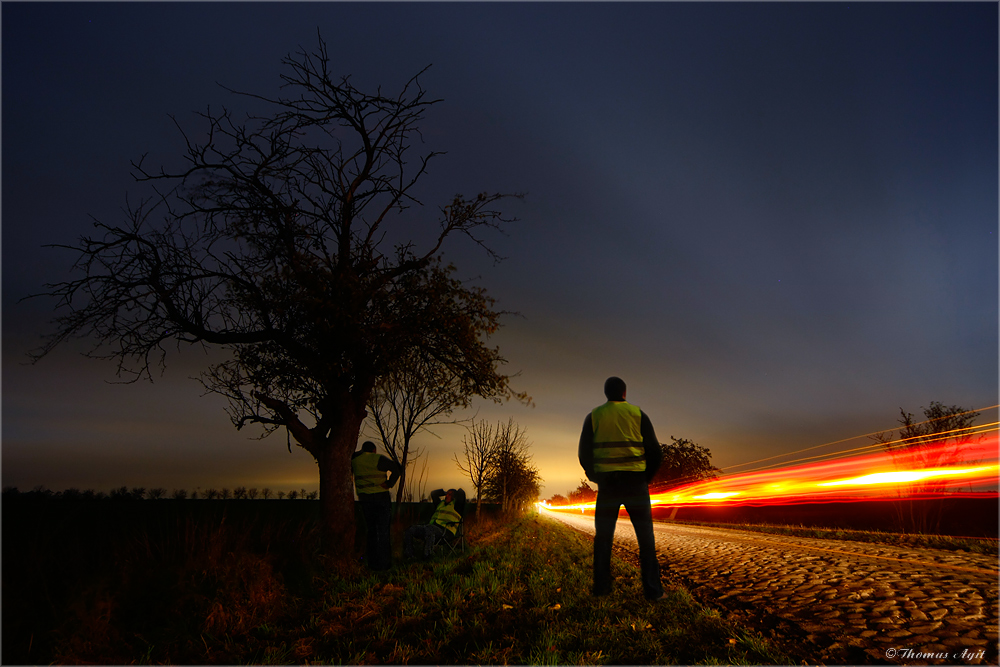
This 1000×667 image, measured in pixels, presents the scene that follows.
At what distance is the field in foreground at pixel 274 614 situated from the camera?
11.8 feet

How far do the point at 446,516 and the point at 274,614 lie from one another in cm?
510

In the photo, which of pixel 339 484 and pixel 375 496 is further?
pixel 339 484

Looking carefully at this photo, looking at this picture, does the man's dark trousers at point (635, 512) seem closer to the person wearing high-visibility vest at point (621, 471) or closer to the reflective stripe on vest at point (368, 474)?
the person wearing high-visibility vest at point (621, 471)

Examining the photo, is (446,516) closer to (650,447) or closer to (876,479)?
(650,447)

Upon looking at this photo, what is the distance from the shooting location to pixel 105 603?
397cm

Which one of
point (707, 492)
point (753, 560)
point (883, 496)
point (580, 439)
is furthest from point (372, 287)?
point (707, 492)

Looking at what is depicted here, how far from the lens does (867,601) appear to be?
14.8 feet

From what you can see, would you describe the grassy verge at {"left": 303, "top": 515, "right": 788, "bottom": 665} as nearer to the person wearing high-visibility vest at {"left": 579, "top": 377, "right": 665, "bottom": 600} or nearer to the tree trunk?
the person wearing high-visibility vest at {"left": 579, "top": 377, "right": 665, "bottom": 600}

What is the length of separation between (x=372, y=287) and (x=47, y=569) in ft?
19.1

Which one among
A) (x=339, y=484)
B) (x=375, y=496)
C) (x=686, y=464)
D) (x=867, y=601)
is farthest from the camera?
(x=686, y=464)

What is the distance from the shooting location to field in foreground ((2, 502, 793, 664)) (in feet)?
11.8

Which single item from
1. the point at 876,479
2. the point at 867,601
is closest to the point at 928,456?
the point at 876,479

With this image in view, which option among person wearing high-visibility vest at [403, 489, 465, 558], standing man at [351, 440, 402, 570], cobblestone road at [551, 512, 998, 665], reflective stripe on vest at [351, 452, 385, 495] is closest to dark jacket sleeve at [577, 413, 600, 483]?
cobblestone road at [551, 512, 998, 665]

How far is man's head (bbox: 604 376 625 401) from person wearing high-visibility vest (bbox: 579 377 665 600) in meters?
0.01
